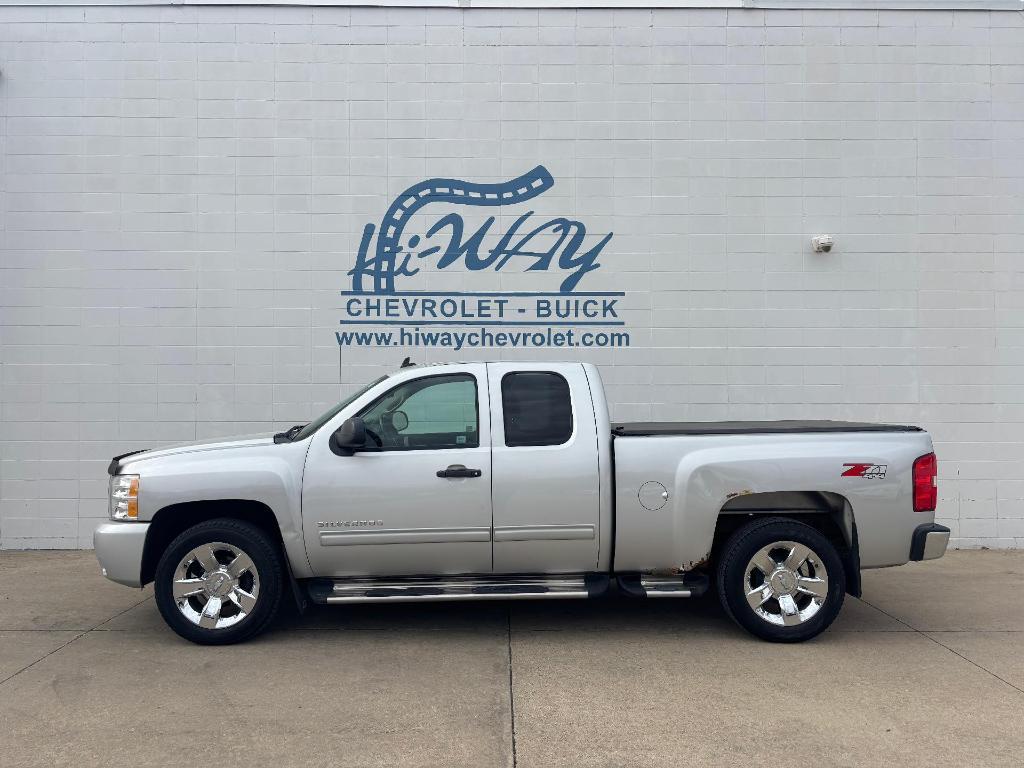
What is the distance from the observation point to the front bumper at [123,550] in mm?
5812

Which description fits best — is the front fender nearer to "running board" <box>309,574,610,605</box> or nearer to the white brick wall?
"running board" <box>309,574,610,605</box>

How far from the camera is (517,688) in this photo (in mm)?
5023

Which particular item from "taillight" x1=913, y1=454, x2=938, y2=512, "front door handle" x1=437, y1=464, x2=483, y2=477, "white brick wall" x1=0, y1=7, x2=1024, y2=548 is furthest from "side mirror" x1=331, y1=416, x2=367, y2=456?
"taillight" x1=913, y1=454, x2=938, y2=512

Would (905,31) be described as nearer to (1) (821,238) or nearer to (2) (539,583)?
(1) (821,238)

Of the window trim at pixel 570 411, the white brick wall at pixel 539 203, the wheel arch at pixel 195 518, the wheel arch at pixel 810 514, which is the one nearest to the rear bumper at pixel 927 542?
the wheel arch at pixel 810 514

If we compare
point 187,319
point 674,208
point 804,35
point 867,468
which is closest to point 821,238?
point 674,208

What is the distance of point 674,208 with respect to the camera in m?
9.41

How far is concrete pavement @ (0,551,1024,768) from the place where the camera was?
13.7 feet

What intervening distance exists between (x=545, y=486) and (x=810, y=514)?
1923 mm

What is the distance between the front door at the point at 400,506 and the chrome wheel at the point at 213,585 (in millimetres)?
478

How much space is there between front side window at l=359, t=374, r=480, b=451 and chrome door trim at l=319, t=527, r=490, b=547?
555 millimetres

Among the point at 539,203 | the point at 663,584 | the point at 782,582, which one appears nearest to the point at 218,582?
the point at 663,584

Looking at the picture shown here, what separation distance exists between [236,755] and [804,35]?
352 inches

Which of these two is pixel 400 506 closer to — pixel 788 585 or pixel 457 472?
pixel 457 472
